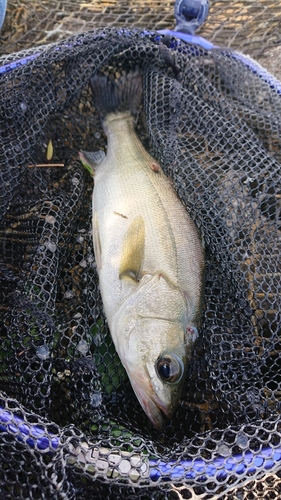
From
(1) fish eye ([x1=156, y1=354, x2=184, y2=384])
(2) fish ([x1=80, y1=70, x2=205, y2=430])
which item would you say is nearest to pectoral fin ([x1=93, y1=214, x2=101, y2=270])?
(2) fish ([x1=80, y1=70, x2=205, y2=430])

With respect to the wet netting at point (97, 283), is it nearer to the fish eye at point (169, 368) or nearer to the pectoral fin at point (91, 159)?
the pectoral fin at point (91, 159)

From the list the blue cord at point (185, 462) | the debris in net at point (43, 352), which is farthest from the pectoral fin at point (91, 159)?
the blue cord at point (185, 462)

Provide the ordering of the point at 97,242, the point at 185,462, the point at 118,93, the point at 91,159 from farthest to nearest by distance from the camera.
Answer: the point at 118,93, the point at 91,159, the point at 97,242, the point at 185,462

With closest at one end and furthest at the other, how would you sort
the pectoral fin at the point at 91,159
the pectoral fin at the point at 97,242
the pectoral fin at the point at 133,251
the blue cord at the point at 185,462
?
the blue cord at the point at 185,462
the pectoral fin at the point at 133,251
the pectoral fin at the point at 97,242
the pectoral fin at the point at 91,159

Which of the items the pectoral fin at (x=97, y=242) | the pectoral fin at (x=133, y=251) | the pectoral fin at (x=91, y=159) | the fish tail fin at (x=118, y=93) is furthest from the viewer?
the fish tail fin at (x=118, y=93)

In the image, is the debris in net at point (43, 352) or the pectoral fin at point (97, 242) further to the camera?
the pectoral fin at point (97, 242)

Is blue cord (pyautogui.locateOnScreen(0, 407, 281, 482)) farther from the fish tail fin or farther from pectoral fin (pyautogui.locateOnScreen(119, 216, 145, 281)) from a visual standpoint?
the fish tail fin

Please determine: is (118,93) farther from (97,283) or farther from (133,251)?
(97,283)

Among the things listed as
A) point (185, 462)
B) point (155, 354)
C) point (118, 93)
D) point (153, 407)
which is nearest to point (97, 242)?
point (155, 354)
